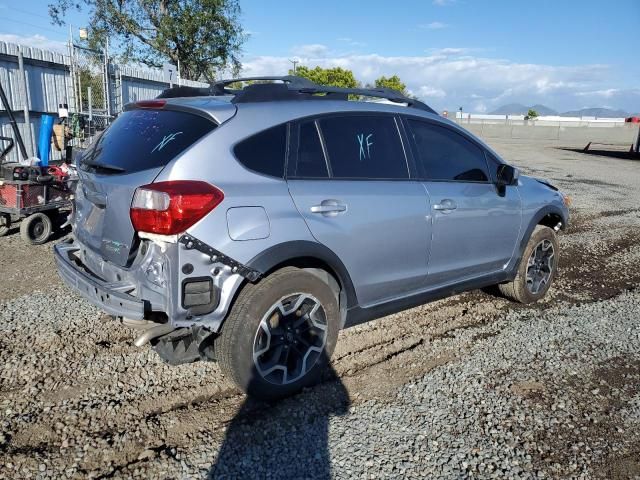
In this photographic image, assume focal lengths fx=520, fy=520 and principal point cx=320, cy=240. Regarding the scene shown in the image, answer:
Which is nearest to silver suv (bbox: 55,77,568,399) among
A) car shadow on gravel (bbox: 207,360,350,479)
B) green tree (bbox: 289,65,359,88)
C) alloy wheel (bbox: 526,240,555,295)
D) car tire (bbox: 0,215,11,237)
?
car shadow on gravel (bbox: 207,360,350,479)

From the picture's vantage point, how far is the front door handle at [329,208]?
3.27 m

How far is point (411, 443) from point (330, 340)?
853 mm

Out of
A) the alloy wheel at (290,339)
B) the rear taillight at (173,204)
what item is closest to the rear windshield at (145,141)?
the rear taillight at (173,204)

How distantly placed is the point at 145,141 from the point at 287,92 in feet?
3.23

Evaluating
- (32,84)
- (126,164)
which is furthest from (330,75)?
(126,164)

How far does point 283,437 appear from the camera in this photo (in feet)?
9.69

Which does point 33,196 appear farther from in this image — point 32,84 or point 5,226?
point 32,84

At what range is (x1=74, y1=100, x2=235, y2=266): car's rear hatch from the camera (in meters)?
3.01

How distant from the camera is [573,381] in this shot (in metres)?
3.69

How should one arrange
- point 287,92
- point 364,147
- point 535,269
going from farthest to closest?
point 535,269 < point 364,147 < point 287,92

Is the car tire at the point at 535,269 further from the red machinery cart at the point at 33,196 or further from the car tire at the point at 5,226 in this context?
the car tire at the point at 5,226

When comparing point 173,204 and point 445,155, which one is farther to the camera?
point 445,155

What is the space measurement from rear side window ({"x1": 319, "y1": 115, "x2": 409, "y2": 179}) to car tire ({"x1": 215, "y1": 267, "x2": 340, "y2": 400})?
82 centimetres

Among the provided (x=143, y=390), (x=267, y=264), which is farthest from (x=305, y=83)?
(x=143, y=390)
